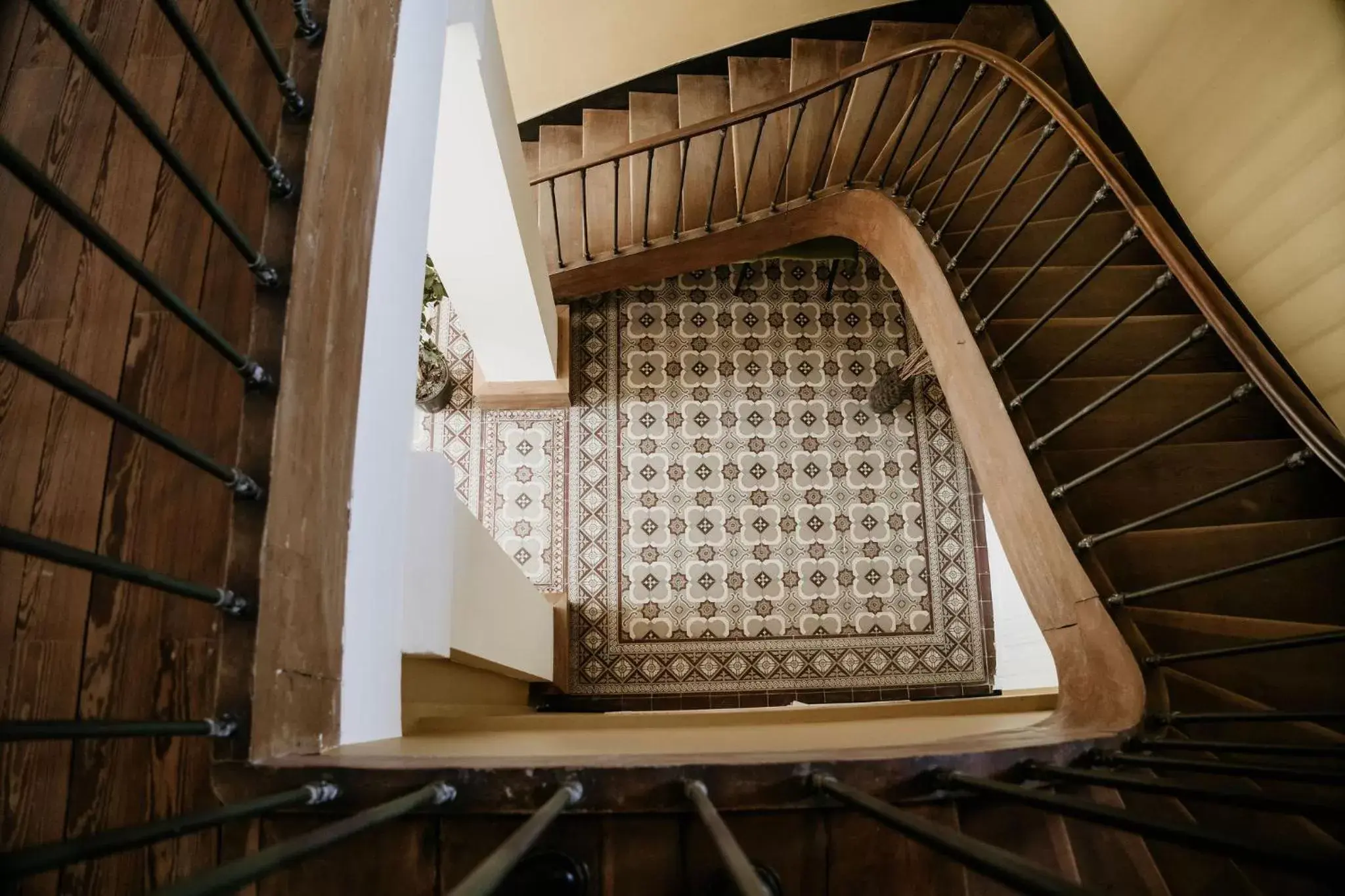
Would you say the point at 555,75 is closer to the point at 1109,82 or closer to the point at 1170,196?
the point at 1109,82

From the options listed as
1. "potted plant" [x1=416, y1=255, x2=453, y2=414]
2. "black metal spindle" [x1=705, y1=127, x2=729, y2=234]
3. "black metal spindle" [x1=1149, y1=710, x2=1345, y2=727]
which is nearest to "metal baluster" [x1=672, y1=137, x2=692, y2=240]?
"black metal spindle" [x1=705, y1=127, x2=729, y2=234]

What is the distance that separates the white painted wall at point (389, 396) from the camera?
1.06 metres

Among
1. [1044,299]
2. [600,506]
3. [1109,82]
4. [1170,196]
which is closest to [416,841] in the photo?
[1044,299]

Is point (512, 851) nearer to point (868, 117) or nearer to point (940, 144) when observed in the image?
point (940, 144)

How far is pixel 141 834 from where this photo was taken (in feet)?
1.91

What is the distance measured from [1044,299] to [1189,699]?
1.44m

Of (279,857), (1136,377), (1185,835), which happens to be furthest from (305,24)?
(1136,377)

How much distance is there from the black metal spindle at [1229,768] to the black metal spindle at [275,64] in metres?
1.54

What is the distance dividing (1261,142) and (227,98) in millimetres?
3202

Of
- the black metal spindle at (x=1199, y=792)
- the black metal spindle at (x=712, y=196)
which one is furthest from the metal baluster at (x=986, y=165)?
the black metal spindle at (x=1199, y=792)

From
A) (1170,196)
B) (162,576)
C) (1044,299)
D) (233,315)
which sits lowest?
(162,576)

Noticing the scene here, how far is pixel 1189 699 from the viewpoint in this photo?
1.68 meters

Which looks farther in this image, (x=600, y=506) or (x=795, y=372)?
(x=795, y=372)

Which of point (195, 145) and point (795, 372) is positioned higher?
point (795, 372)
